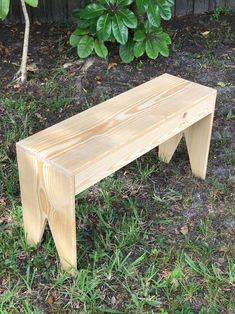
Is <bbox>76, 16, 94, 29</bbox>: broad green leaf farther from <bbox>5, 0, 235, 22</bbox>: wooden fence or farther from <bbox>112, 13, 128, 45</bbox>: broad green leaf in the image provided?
<bbox>5, 0, 235, 22</bbox>: wooden fence

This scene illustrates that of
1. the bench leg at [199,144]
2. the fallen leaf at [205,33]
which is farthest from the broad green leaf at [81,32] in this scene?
the bench leg at [199,144]

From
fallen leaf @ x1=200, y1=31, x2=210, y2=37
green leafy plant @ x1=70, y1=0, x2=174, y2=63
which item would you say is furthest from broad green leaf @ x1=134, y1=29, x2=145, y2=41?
fallen leaf @ x1=200, y1=31, x2=210, y2=37

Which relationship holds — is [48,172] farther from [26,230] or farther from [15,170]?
[15,170]

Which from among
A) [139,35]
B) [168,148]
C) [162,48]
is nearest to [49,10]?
[139,35]

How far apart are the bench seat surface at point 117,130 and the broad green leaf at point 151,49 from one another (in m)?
1.12

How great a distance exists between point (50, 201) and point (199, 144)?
1.13 metres

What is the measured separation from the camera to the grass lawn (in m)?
2.49

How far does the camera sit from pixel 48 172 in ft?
7.54

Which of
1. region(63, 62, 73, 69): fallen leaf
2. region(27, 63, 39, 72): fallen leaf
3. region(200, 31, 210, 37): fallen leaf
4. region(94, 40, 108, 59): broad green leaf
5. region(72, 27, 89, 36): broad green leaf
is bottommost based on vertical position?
region(27, 63, 39, 72): fallen leaf

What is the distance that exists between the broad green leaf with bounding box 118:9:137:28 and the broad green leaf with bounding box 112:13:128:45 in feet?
0.08

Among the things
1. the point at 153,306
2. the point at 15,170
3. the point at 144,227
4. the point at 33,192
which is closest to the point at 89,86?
the point at 15,170

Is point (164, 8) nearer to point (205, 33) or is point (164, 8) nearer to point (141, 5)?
point (141, 5)

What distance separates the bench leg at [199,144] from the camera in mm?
3118

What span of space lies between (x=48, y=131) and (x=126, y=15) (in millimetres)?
1702
